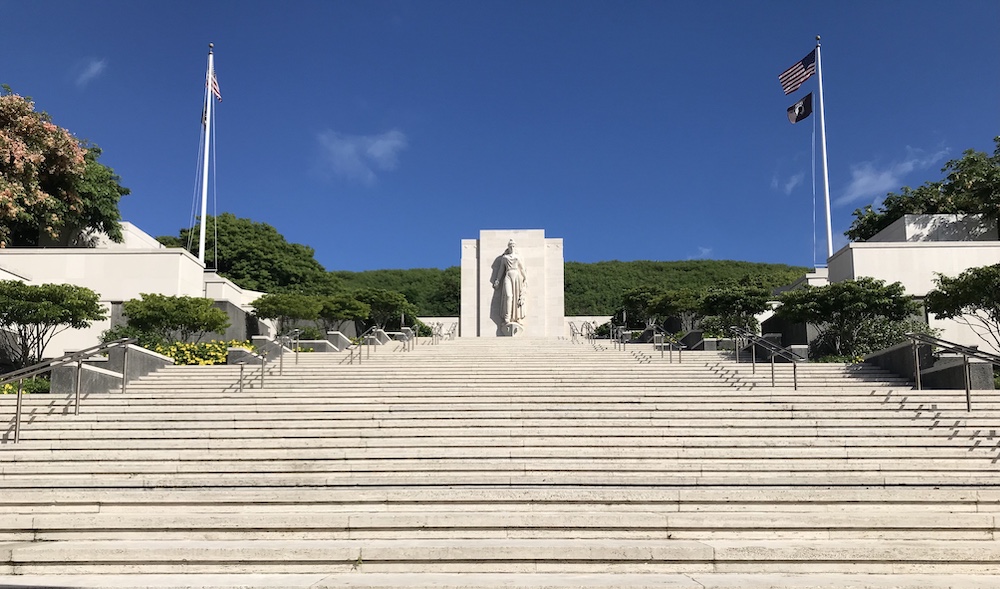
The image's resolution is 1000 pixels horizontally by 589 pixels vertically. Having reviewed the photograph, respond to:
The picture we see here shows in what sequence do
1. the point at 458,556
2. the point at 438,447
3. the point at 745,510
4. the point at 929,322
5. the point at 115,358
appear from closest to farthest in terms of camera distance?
the point at 458,556, the point at 745,510, the point at 438,447, the point at 115,358, the point at 929,322

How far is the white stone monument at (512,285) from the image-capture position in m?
30.5

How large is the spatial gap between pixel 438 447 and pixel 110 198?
22.0 metres

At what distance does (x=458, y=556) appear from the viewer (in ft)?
21.6

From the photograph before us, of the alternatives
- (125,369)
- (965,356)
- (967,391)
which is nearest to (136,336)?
(125,369)

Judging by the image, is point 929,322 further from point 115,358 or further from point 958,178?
point 115,358

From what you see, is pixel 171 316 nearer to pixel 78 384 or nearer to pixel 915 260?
pixel 78 384

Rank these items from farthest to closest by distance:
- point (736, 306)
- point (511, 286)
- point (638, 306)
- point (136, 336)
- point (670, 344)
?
point (638, 306) → point (511, 286) → point (736, 306) → point (136, 336) → point (670, 344)

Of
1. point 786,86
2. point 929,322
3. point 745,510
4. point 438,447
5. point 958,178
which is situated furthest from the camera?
point 958,178

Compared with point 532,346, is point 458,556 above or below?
below

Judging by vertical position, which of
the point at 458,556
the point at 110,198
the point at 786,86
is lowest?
the point at 458,556

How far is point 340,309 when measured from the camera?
28016 millimetres

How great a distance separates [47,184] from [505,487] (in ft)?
72.4

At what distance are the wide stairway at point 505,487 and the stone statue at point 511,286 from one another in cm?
1594

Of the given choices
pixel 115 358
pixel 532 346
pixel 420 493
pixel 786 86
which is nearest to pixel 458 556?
pixel 420 493
